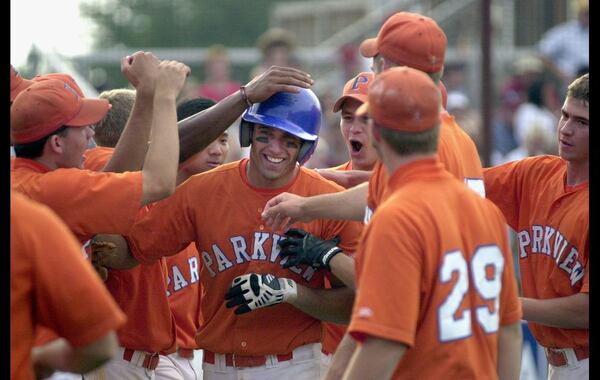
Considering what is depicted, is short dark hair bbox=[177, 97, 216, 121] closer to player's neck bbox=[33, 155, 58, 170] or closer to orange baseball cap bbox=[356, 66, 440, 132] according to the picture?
player's neck bbox=[33, 155, 58, 170]

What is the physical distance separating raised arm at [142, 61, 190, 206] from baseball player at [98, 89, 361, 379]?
0.66 m

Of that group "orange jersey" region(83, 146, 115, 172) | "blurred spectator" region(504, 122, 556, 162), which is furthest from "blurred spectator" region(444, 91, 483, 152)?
"orange jersey" region(83, 146, 115, 172)

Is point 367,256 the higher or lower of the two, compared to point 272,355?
higher

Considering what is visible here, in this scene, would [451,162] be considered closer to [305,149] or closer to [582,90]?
[305,149]

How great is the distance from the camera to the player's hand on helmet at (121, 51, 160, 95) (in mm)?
5270

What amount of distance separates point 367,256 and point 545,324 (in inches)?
75.2

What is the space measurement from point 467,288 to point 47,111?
2.05m

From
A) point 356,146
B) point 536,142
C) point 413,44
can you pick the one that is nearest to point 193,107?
point 356,146

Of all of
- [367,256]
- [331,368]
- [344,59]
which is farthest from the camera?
[344,59]

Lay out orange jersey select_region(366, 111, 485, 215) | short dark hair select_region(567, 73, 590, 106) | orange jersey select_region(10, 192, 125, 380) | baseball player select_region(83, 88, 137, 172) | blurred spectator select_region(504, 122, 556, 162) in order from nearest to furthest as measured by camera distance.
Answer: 1. orange jersey select_region(10, 192, 125, 380)
2. orange jersey select_region(366, 111, 485, 215)
3. short dark hair select_region(567, 73, 590, 106)
4. baseball player select_region(83, 88, 137, 172)
5. blurred spectator select_region(504, 122, 556, 162)

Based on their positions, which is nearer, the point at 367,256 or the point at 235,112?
the point at 367,256

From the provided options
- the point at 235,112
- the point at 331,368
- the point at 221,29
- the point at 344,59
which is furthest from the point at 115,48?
the point at 331,368

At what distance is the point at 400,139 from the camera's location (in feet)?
13.7
